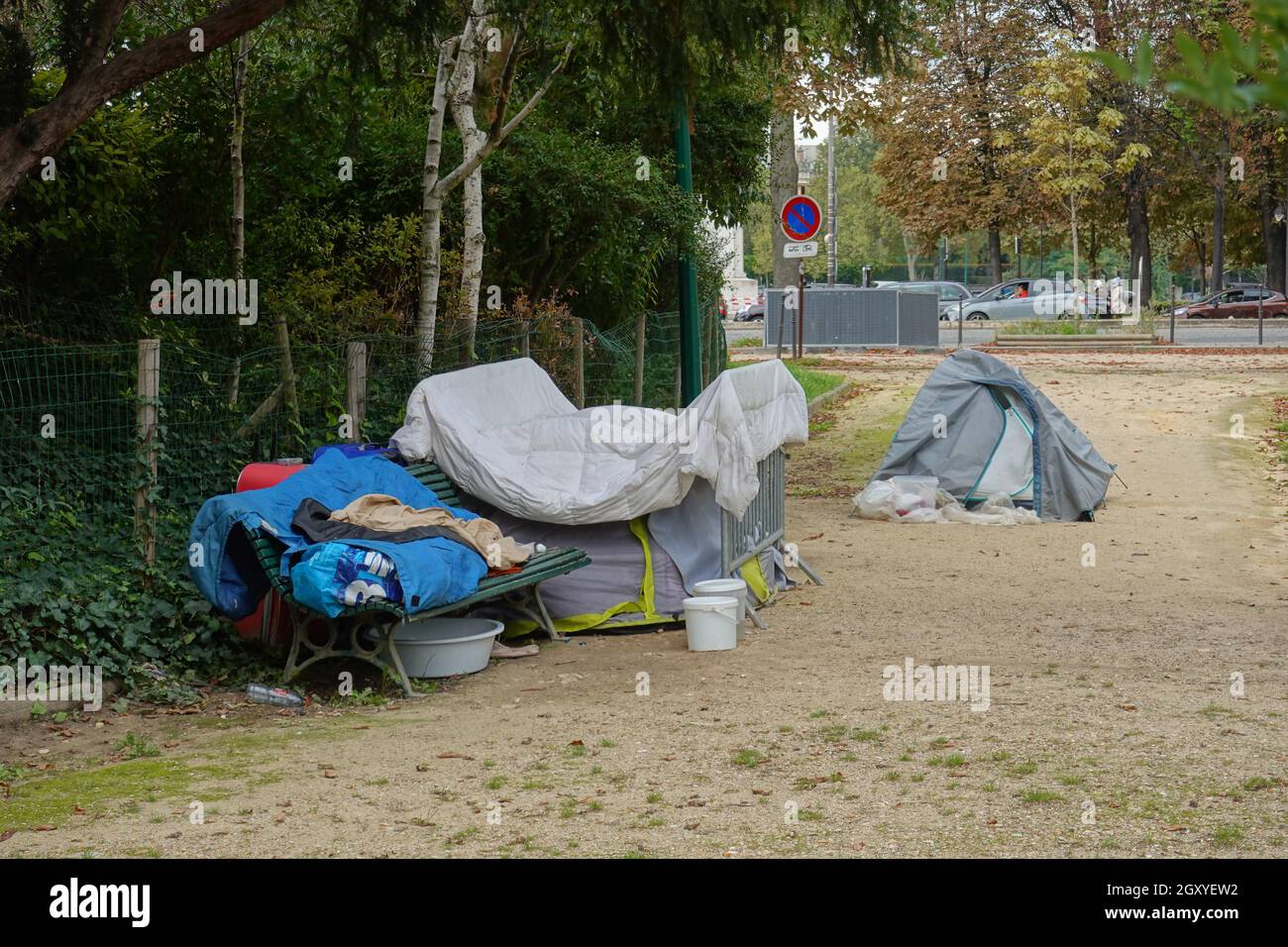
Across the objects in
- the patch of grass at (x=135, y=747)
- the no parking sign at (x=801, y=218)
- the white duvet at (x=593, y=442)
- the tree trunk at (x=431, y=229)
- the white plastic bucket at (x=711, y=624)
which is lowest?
the patch of grass at (x=135, y=747)

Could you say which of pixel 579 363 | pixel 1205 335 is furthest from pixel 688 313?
pixel 1205 335

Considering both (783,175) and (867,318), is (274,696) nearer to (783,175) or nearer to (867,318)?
(867,318)

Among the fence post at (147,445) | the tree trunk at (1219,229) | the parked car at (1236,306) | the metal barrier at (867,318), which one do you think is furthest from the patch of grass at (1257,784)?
the tree trunk at (1219,229)

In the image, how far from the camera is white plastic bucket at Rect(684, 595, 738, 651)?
819 centimetres

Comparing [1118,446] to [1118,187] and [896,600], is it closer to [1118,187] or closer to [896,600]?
[896,600]

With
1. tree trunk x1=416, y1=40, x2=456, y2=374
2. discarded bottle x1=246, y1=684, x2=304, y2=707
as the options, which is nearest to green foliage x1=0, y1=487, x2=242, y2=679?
discarded bottle x1=246, y1=684, x2=304, y2=707

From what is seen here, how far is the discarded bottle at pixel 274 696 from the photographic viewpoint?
23.6ft

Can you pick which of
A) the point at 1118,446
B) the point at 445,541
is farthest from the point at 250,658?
the point at 1118,446

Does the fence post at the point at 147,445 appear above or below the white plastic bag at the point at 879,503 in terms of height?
above

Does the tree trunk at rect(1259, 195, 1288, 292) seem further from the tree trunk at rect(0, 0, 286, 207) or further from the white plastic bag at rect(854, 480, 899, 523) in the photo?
the tree trunk at rect(0, 0, 286, 207)

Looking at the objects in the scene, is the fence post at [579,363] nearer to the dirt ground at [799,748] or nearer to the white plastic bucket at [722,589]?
the dirt ground at [799,748]

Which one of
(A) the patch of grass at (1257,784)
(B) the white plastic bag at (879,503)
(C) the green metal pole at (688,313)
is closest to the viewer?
(A) the patch of grass at (1257,784)

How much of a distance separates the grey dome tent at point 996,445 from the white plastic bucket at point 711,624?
5.59m

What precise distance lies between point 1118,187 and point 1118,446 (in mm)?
36520
